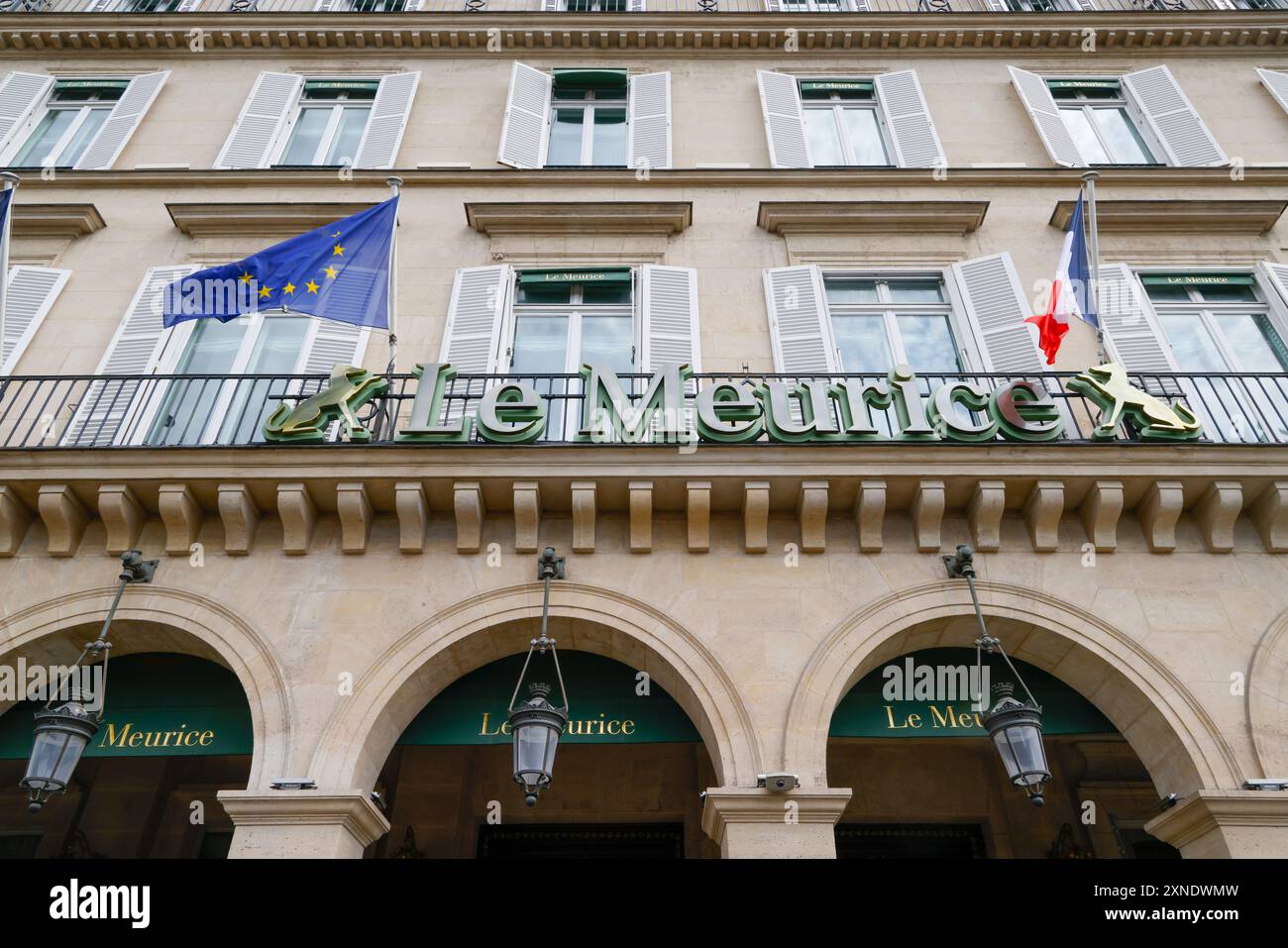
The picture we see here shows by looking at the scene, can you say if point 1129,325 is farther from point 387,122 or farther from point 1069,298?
point 387,122

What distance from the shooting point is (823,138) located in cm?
1153

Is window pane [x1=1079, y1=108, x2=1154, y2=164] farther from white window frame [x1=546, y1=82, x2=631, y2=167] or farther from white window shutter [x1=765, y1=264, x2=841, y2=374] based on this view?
white window frame [x1=546, y1=82, x2=631, y2=167]

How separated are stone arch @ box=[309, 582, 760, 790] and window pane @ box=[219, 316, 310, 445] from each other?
2.87 m

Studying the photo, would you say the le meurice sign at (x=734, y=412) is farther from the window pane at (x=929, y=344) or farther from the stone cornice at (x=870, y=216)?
the stone cornice at (x=870, y=216)

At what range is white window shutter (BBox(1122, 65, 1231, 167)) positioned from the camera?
35.7 ft

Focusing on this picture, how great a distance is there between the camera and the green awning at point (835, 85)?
12.1m

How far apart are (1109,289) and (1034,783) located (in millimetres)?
6040

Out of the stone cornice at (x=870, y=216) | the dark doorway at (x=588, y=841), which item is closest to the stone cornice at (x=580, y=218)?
the stone cornice at (x=870, y=216)

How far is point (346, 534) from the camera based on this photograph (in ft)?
23.9

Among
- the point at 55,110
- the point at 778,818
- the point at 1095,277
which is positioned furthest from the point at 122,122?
the point at 1095,277

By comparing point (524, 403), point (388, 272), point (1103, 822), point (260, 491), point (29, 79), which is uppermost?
point (29, 79)

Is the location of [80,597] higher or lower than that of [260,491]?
lower

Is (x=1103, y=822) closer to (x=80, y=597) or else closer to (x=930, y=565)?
(x=930, y=565)
